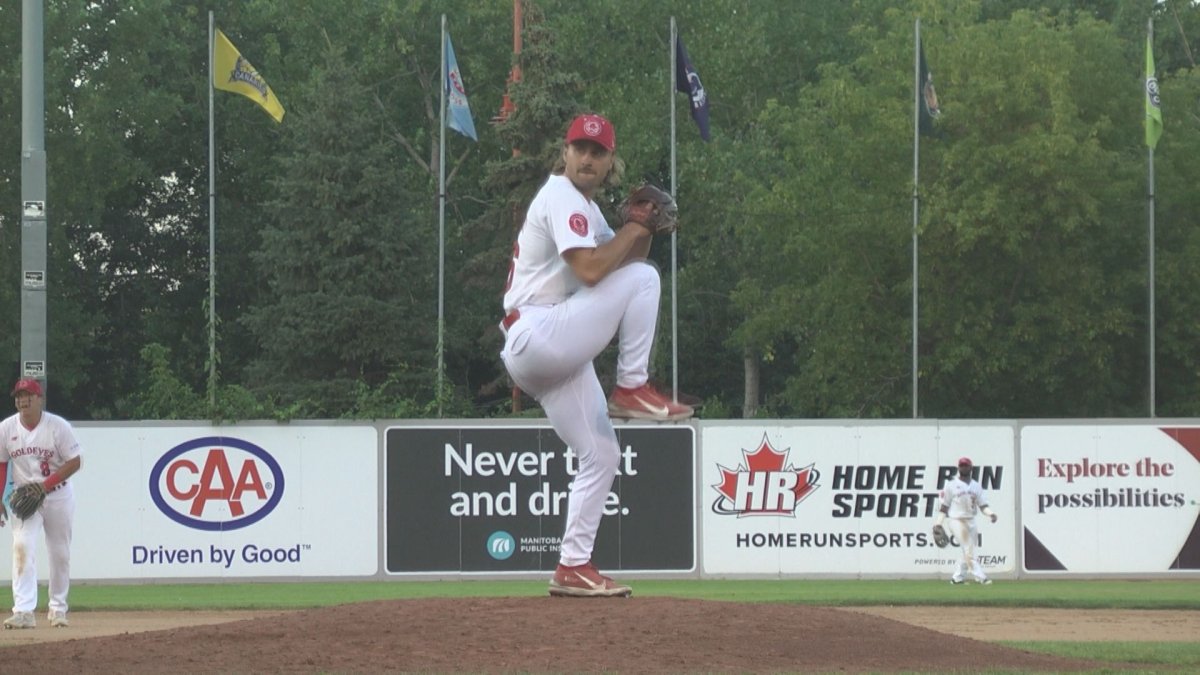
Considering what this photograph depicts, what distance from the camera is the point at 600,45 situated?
5169 centimetres

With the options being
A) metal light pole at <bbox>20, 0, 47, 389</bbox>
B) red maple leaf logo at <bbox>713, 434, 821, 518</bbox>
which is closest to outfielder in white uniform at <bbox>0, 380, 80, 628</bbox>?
metal light pole at <bbox>20, 0, 47, 389</bbox>

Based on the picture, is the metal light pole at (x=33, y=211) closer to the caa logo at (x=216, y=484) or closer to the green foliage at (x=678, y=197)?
the caa logo at (x=216, y=484)

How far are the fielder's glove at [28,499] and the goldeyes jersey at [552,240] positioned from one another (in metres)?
6.90

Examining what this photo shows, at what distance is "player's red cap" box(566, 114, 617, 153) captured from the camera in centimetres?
901

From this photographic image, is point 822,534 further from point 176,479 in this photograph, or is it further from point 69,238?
point 69,238

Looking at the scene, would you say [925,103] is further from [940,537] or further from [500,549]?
[500,549]

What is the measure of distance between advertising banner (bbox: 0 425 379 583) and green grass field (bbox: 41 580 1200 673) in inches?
12.2

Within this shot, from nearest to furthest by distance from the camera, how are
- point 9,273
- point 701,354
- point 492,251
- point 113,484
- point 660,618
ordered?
point 660,618 → point 113,484 → point 492,251 → point 9,273 → point 701,354

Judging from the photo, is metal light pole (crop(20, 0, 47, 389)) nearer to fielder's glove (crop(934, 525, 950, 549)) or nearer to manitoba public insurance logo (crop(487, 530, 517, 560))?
manitoba public insurance logo (crop(487, 530, 517, 560))

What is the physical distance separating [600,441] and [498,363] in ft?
108

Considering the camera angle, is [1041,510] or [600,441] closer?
[600,441]

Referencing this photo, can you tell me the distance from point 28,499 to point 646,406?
7459 millimetres

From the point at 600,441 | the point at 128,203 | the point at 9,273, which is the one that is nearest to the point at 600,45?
the point at 128,203

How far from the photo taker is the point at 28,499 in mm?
14289
